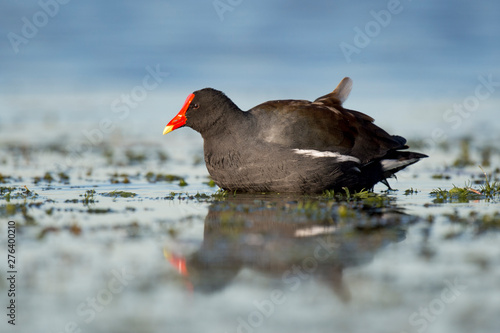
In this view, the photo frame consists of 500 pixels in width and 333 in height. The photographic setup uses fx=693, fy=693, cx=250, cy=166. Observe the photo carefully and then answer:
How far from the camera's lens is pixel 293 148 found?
6.46 m

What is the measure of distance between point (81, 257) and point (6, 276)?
48 centimetres

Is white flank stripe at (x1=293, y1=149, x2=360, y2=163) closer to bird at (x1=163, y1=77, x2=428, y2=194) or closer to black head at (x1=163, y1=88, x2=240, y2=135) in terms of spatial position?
bird at (x1=163, y1=77, x2=428, y2=194)

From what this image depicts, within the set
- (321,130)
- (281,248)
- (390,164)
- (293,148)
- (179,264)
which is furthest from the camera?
(390,164)

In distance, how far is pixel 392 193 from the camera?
6.94 meters

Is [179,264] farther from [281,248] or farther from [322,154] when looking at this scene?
[322,154]

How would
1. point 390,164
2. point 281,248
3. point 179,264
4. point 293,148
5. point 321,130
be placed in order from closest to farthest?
point 179,264 < point 281,248 < point 293,148 < point 321,130 < point 390,164

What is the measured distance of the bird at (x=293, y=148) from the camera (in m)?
6.48

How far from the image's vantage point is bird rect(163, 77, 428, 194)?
6477 mm

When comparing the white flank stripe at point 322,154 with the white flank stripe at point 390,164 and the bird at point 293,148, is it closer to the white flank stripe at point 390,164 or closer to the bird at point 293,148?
the bird at point 293,148

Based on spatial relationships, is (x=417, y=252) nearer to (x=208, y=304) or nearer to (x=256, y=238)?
(x=256, y=238)

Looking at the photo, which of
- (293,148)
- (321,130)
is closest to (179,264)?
(293,148)

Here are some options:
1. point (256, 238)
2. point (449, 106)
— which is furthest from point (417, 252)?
point (449, 106)

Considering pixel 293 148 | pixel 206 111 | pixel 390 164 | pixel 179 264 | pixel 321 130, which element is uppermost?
pixel 206 111

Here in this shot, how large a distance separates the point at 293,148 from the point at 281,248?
2.28 metres
